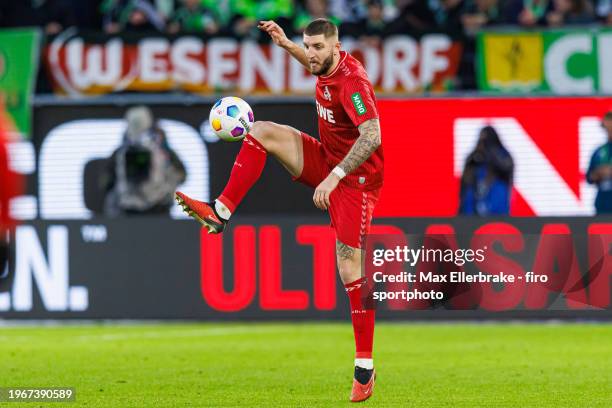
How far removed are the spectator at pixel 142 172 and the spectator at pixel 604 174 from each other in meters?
4.75

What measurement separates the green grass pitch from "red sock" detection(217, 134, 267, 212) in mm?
1289

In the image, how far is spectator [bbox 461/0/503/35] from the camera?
55.7 ft

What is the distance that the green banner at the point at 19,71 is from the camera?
1603cm

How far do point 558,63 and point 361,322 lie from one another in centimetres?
842

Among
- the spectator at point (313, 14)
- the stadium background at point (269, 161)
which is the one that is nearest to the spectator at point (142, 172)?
the stadium background at point (269, 161)

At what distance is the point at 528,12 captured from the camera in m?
17.3

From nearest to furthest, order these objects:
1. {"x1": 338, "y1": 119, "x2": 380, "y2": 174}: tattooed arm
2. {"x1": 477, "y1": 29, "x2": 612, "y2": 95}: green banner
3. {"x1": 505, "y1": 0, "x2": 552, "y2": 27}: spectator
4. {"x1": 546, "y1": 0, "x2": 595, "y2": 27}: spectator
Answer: {"x1": 338, "y1": 119, "x2": 380, "y2": 174}: tattooed arm
{"x1": 477, "y1": 29, "x2": 612, "y2": 95}: green banner
{"x1": 546, "y1": 0, "x2": 595, "y2": 27}: spectator
{"x1": 505, "y1": 0, "x2": 552, "y2": 27}: spectator

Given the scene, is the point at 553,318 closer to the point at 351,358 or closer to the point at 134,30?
the point at 351,358

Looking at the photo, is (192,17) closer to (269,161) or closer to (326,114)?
(269,161)

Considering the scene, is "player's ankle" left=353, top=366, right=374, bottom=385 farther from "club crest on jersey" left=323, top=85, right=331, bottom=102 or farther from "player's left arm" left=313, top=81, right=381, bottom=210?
"club crest on jersey" left=323, top=85, right=331, bottom=102

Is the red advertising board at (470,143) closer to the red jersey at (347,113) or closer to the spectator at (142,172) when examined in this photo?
the spectator at (142,172)

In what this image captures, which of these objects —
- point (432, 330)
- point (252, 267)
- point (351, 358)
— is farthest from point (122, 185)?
point (351, 358)

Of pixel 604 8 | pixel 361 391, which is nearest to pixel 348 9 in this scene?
pixel 604 8

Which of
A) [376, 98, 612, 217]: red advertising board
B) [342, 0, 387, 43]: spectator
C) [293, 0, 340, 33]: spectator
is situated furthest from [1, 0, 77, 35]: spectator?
[376, 98, 612, 217]: red advertising board
